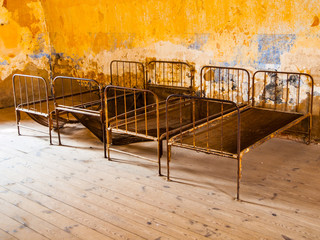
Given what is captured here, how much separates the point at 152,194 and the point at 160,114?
187 cm

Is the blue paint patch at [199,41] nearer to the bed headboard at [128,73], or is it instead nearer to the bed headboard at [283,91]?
the bed headboard at [283,91]

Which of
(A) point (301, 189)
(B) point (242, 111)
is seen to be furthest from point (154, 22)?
(A) point (301, 189)

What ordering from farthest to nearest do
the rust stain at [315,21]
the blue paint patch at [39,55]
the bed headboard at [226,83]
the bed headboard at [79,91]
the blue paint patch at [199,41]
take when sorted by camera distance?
the blue paint patch at [39,55]
the bed headboard at [79,91]
the blue paint patch at [199,41]
the bed headboard at [226,83]
the rust stain at [315,21]

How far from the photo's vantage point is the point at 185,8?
246 inches

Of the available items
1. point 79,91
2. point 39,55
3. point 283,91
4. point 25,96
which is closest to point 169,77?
point 283,91

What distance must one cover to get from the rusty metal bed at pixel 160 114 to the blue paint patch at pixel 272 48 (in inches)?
12.9

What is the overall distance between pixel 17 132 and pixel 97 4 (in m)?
3.03

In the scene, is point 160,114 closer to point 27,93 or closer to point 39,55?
point 27,93

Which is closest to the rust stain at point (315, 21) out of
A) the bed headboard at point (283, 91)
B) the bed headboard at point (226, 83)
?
the bed headboard at point (283, 91)

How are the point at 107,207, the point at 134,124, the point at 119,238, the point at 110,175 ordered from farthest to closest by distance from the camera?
the point at 134,124 → the point at 110,175 → the point at 107,207 → the point at 119,238

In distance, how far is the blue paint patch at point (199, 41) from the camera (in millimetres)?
6156

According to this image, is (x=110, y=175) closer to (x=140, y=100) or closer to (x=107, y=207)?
(x=107, y=207)

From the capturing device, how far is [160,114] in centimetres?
562

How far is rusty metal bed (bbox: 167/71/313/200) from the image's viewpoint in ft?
13.9
